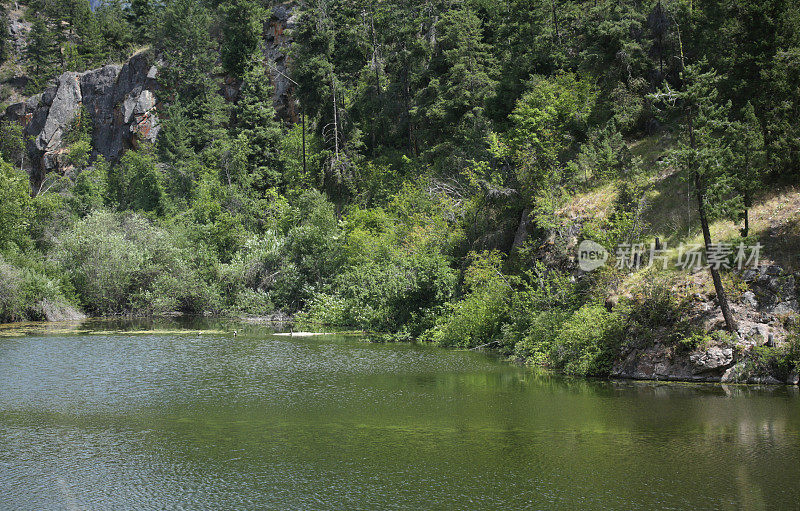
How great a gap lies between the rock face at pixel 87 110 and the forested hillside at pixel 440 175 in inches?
10.7

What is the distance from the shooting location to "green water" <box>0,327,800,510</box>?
11766 millimetres

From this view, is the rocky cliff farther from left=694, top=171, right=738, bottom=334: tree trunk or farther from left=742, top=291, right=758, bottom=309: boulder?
left=742, top=291, right=758, bottom=309: boulder

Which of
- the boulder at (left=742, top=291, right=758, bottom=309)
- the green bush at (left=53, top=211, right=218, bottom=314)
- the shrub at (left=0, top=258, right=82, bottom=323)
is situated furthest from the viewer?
the green bush at (left=53, top=211, right=218, bottom=314)

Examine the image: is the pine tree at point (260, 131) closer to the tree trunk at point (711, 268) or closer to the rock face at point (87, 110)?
the rock face at point (87, 110)

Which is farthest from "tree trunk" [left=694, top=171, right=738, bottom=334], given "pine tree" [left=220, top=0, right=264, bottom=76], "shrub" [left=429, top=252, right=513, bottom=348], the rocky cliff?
the rocky cliff

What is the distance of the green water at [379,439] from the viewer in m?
11.8

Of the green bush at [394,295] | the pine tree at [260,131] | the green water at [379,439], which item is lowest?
the green water at [379,439]

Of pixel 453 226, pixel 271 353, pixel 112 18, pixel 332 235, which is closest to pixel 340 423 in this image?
pixel 271 353

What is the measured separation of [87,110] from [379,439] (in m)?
71.3

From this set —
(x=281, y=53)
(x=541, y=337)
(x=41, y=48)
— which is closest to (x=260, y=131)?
(x=281, y=53)

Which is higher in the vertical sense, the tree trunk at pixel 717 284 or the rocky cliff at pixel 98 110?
the rocky cliff at pixel 98 110

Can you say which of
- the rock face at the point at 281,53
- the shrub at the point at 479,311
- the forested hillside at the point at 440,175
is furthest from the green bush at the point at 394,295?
the rock face at the point at 281,53

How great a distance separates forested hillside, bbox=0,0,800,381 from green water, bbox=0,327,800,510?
13.9ft

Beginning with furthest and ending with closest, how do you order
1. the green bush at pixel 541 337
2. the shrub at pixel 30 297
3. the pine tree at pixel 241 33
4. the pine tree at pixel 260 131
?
the pine tree at pixel 241 33 → the pine tree at pixel 260 131 → the shrub at pixel 30 297 → the green bush at pixel 541 337
